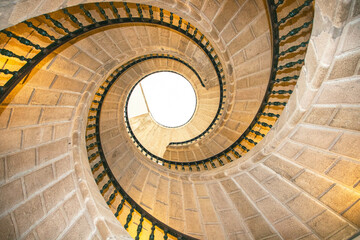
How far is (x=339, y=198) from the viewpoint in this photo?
5.97ft

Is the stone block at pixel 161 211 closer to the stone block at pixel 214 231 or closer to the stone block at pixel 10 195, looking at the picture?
the stone block at pixel 214 231

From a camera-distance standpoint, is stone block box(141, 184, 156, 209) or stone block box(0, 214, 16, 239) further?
stone block box(141, 184, 156, 209)

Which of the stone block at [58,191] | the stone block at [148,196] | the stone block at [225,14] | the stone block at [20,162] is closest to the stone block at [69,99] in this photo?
the stone block at [20,162]

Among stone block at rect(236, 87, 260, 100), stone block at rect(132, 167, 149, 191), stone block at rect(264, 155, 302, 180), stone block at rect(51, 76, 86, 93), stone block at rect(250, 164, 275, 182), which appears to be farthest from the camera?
stone block at rect(236, 87, 260, 100)

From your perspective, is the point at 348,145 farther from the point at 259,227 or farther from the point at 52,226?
the point at 52,226

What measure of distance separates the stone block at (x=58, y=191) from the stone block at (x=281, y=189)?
3.02 metres

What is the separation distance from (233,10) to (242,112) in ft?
8.97

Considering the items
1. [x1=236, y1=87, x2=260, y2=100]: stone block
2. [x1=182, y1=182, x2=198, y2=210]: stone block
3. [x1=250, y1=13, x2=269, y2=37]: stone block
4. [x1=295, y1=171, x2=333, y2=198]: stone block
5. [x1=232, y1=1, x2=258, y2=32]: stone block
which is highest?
[x1=232, y1=1, x2=258, y2=32]: stone block

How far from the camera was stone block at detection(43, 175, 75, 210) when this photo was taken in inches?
69.8

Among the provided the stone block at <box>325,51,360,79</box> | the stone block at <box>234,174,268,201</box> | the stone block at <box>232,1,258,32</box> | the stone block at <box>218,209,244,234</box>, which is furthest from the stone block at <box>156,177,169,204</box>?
the stone block at <box>232,1,258,32</box>

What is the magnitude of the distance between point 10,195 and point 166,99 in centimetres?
972

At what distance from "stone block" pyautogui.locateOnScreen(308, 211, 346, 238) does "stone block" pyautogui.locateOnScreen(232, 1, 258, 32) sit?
3.19 metres

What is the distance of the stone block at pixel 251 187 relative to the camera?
8.03 ft

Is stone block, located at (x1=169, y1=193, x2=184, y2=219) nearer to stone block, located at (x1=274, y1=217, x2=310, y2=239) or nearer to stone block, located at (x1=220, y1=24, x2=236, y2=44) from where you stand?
stone block, located at (x1=274, y1=217, x2=310, y2=239)
